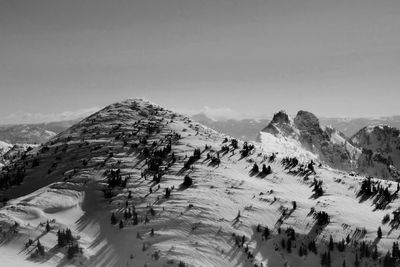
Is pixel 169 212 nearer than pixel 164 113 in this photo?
Yes

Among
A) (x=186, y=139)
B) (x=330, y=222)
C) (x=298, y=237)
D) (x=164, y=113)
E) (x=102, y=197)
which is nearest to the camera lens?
(x=298, y=237)

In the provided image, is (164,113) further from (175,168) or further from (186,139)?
(175,168)

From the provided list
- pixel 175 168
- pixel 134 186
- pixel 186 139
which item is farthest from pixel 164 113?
pixel 134 186

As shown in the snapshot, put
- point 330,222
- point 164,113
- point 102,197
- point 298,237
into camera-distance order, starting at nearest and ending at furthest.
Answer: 1. point 298,237
2. point 330,222
3. point 102,197
4. point 164,113

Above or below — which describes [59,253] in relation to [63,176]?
below

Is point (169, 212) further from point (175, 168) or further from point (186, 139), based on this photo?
point (186, 139)

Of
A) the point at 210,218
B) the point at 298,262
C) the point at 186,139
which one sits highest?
the point at 186,139
